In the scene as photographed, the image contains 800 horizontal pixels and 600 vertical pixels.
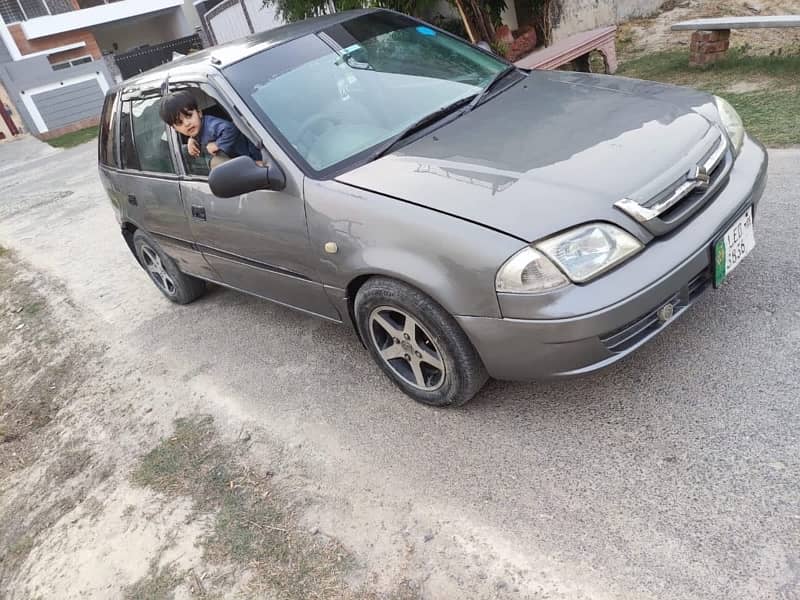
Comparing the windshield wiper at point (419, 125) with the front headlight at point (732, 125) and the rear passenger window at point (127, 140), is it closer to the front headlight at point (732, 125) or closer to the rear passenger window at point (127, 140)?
the front headlight at point (732, 125)

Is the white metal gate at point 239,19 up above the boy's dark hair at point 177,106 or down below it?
above

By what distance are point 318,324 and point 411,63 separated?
168cm

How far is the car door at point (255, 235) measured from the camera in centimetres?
287

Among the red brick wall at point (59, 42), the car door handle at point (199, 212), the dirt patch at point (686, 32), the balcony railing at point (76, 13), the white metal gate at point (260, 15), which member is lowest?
the dirt patch at point (686, 32)

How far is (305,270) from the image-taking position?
2951 millimetres

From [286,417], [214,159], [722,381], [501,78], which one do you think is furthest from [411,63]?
[722,381]

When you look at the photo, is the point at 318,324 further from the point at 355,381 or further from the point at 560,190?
the point at 560,190

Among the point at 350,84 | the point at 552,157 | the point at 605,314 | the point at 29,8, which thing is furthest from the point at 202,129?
the point at 29,8

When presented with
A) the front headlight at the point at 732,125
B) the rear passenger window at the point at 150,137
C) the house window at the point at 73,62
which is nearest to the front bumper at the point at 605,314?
the front headlight at the point at 732,125

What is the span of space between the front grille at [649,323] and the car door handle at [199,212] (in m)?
2.30

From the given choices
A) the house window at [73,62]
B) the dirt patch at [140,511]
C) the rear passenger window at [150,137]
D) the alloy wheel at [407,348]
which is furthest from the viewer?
the house window at [73,62]

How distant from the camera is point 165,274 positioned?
464 cm

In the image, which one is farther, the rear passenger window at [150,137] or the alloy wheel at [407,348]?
the rear passenger window at [150,137]

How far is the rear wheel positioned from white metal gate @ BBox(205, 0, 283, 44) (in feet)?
27.1
